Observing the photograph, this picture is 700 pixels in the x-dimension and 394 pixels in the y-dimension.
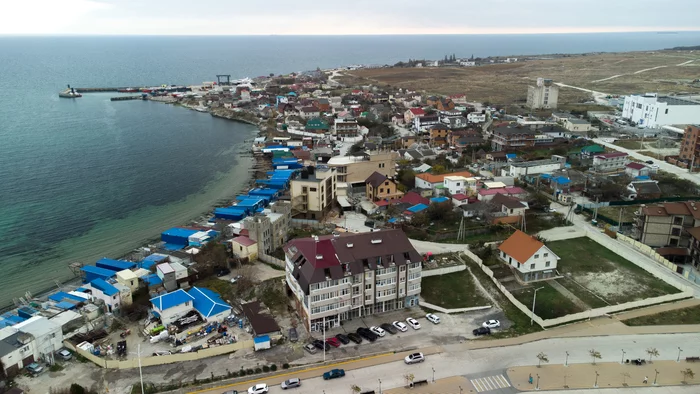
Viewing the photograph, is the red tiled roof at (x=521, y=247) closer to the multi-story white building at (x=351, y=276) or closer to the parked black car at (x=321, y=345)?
the multi-story white building at (x=351, y=276)

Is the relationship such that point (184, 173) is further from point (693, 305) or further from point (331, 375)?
point (693, 305)

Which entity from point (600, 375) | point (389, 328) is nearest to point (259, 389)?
point (389, 328)

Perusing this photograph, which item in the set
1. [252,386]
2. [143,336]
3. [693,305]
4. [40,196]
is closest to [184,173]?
[40,196]

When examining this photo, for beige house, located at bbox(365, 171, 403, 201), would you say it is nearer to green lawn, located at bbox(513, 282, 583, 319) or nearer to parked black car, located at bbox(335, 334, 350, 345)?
green lawn, located at bbox(513, 282, 583, 319)

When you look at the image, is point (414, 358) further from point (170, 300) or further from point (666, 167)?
point (666, 167)

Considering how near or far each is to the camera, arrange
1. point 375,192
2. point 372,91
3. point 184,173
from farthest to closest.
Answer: point 372,91
point 184,173
point 375,192

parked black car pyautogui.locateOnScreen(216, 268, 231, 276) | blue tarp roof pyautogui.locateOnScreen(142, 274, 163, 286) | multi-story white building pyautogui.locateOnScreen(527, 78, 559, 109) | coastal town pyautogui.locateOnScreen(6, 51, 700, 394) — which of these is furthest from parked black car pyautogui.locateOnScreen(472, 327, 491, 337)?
multi-story white building pyautogui.locateOnScreen(527, 78, 559, 109)
